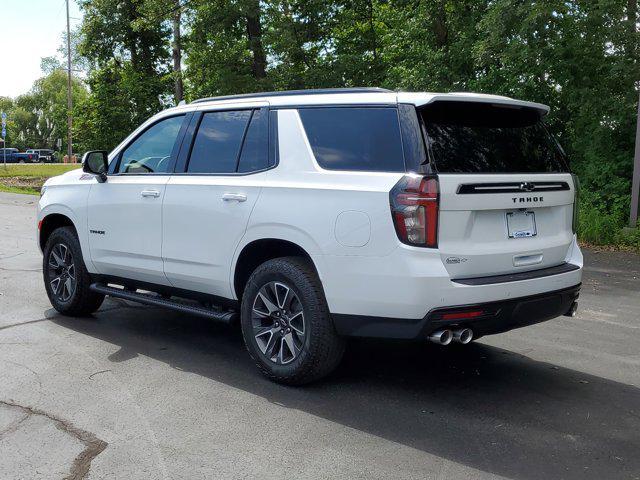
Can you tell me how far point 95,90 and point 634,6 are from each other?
2530cm

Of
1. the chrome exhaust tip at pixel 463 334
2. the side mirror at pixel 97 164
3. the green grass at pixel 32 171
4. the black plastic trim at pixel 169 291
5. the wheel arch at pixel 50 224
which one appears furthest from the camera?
the green grass at pixel 32 171

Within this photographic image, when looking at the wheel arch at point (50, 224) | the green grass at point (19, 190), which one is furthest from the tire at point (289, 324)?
the green grass at point (19, 190)

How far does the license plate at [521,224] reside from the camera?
4520mm

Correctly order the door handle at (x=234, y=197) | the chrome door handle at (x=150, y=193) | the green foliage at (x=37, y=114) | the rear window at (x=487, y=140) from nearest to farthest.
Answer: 1. the rear window at (x=487, y=140)
2. the door handle at (x=234, y=197)
3. the chrome door handle at (x=150, y=193)
4. the green foliage at (x=37, y=114)

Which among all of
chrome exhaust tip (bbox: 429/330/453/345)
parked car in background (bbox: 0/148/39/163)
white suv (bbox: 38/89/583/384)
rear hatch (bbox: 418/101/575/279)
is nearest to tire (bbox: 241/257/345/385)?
white suv (bbox: 38/89/583/384)

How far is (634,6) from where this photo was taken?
13.4 meters

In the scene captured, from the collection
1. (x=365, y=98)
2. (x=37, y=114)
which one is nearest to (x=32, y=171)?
(x=365, y=98)

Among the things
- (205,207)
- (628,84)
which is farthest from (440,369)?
(628,84)

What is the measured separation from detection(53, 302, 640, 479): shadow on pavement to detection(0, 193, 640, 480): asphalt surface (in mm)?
14

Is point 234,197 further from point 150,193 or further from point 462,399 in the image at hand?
point 462,399

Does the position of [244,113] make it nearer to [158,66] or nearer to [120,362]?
[120,362]

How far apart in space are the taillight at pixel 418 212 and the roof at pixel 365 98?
55cm

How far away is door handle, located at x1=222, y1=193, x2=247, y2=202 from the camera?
5.04 metres

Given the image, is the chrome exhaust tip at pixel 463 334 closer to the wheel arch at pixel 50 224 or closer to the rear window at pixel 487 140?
the rear window at pixel 487 140
